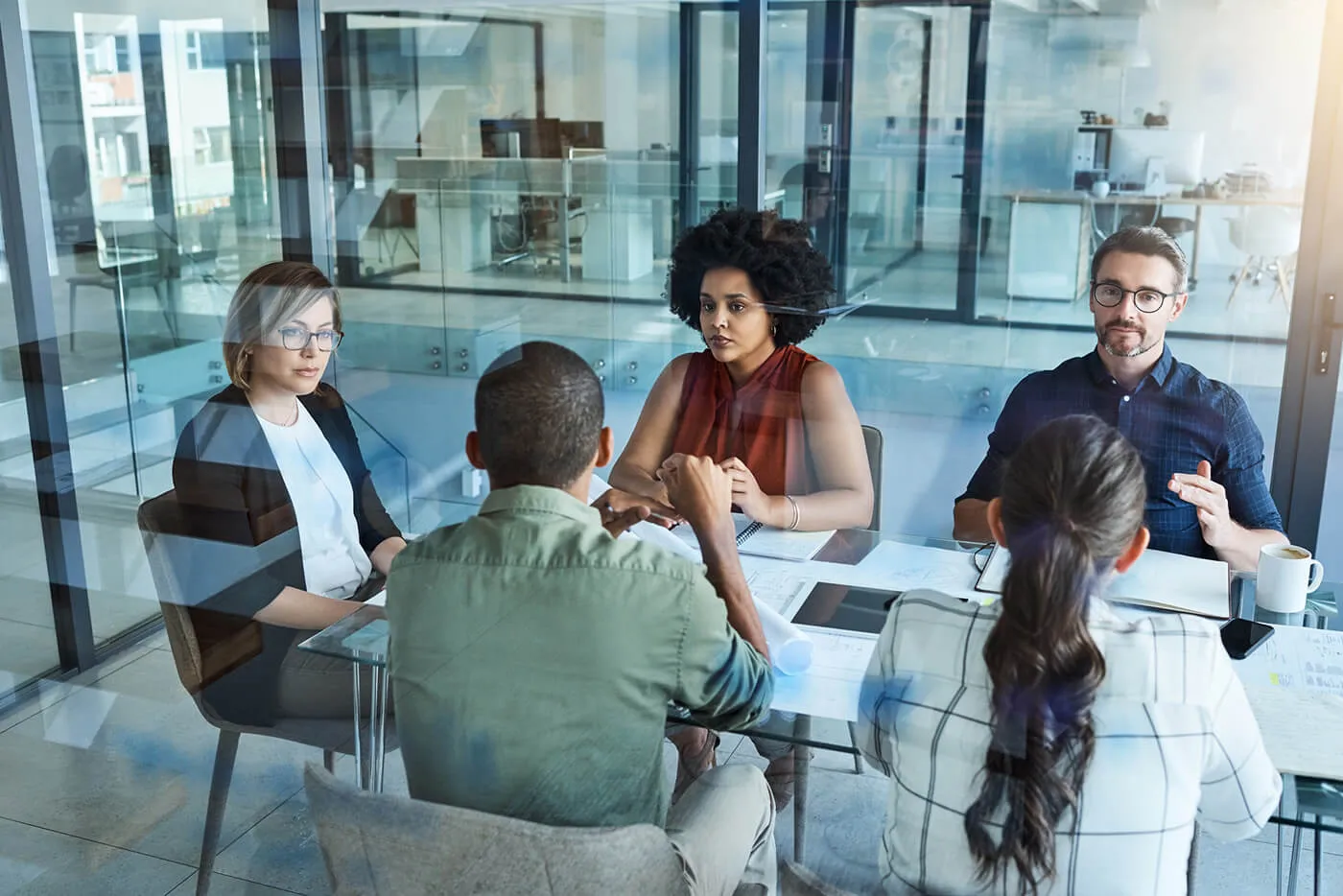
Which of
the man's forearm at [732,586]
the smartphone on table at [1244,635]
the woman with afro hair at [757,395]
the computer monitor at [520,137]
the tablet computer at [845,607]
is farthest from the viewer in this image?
the computer monitor at [520,137]

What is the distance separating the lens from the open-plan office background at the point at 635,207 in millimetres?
2811

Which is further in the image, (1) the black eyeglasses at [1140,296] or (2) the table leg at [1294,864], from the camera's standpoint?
(1) the black eyeglasses at [1140,296]

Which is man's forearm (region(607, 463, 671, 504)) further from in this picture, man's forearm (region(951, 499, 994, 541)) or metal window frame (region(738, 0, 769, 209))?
metal window frame (region(738, 0, 769, 209))

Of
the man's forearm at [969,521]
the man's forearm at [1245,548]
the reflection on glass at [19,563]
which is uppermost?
the man's forearm at [969,521]

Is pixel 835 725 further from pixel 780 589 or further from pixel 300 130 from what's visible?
pixel 300 130

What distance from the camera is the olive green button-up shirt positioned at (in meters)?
1.28

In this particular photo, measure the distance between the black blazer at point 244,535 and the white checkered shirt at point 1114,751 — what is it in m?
1.14

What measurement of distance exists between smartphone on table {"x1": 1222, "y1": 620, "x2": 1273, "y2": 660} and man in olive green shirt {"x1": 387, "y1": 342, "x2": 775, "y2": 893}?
1.99 feet

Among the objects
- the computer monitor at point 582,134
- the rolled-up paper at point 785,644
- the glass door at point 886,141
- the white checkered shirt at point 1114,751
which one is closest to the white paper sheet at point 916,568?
the rolled-up paper at point 785,644

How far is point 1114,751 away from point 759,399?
1298 millimetres

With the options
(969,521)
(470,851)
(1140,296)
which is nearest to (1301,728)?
(969,521)

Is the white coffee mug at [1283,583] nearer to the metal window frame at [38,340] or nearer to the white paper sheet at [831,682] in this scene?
the white paper sheet at [831,682]

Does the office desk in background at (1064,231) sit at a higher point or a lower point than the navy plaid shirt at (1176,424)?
higher

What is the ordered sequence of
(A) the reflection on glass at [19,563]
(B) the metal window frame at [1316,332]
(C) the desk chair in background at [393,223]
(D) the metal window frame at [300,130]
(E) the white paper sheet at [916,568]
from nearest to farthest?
1. (E) the white paper sheet at [916,568]
2. (B) the metal window frame at [1316,332]
3. (A) the reflection on glass at [19,563]
4. (D) the metal window frame at [300,130]
5. (C) the desk chair in background at [393,223]
